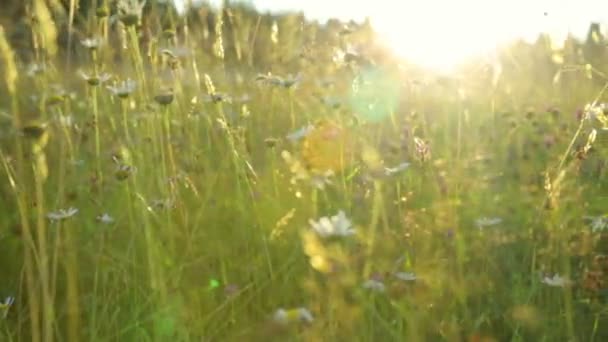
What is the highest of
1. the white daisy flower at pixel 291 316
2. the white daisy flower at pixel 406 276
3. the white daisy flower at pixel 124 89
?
the white daisy flower at pixel 124 89

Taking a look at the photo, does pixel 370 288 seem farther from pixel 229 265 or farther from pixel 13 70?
pixel 13 70

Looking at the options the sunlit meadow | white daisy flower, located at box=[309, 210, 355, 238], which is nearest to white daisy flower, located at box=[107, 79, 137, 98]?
the sunlit meadow

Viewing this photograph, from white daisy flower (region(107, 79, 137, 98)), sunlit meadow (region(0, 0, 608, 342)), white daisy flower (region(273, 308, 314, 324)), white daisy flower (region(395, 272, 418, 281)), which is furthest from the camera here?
white daisy flower (region(107, 79, 137, 98))

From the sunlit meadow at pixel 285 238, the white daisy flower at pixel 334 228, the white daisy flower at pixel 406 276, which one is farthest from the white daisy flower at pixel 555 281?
the white daisy flower at pixel 334 228

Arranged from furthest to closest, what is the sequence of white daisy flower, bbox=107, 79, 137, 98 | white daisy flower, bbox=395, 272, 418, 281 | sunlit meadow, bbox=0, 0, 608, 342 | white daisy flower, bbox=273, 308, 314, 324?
white daisy flower, bbox=107, 79, 137, 98 → white daisy flower, bbox=395, 272, 418, 281 → sunlit meadow, bbox=0, 0, 608, 342 → white daisy flower, bbox=273, 308, 314, 324

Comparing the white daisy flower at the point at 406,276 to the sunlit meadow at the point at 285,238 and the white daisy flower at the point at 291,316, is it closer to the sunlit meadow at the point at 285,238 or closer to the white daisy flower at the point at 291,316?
the sunlit meadow at the point at 285,238

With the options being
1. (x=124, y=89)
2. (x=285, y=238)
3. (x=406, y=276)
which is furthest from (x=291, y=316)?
(x=124, y=89)

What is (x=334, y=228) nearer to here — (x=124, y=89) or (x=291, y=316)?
(x=291, y=316)

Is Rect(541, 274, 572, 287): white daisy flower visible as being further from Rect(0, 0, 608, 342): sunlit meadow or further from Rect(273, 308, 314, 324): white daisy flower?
Rect(273, 308, 314, 324): white daisy flower

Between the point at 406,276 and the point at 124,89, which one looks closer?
the point at 406,276

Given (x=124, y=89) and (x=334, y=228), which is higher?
(x=124, y=89)

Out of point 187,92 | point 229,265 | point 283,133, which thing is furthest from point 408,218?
point 187,92

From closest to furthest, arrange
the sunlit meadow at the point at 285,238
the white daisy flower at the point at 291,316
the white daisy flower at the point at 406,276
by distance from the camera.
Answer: the white daisy flower at the point at 291,316, the sunlit meadow at the point at 285,238, the white daisy flower at the point at 406,276

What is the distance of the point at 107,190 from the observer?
2.07 m
